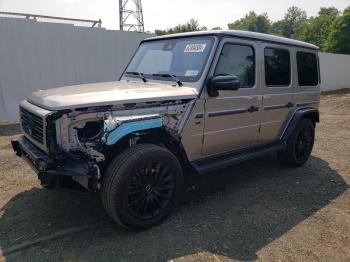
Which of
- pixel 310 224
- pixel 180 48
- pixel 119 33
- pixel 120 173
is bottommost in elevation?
pixel 310 224

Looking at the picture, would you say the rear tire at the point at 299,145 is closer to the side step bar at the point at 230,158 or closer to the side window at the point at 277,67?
the side step bar at the point at 230,158

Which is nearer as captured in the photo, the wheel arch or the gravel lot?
the gravel lot

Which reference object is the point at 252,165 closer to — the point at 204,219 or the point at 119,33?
the point at 204,219

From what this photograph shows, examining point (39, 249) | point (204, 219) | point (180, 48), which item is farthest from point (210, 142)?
point (39, 249)

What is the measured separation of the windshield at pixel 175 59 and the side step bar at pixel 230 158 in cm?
102

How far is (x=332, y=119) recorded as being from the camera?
11.7 metres

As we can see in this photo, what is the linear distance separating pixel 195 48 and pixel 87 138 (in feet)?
6.12

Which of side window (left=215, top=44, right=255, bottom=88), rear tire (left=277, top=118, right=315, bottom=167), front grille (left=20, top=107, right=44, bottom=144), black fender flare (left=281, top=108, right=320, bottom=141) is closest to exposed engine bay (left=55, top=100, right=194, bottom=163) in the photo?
front grille (left=20, top=107, right=44, bottom=144)

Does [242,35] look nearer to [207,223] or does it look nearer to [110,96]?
[110,96]

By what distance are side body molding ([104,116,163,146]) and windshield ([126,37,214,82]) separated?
0.83 meters

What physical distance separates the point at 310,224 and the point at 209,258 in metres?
1.42

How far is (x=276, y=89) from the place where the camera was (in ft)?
18.3

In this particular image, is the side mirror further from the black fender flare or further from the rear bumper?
the black fender flare

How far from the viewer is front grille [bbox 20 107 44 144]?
12.3 ft
